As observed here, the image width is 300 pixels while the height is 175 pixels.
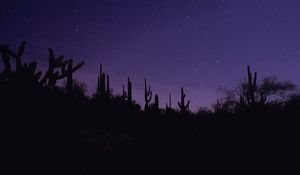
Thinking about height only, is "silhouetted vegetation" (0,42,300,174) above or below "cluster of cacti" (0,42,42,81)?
below

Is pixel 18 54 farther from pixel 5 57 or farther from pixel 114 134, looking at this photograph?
pixel 114 134

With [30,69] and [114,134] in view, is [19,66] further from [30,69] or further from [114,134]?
[114,134]

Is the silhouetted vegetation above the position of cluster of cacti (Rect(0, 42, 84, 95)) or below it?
below

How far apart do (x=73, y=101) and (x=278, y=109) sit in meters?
11.3

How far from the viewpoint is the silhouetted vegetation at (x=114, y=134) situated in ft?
18.8

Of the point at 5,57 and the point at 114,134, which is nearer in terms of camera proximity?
the point at 5,57

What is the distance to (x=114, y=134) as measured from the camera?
8.01 meters

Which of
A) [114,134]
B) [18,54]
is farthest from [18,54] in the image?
[114,134]

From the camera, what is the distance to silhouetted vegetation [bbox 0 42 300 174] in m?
5.72

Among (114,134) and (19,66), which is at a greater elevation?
(19,66)

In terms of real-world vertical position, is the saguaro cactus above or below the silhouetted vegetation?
above

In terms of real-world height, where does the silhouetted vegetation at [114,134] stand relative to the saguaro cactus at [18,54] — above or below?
below

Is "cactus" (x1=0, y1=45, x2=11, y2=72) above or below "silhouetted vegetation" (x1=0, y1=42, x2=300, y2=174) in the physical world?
above

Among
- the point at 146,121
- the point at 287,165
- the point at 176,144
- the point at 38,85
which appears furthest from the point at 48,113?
the point at 287,165
